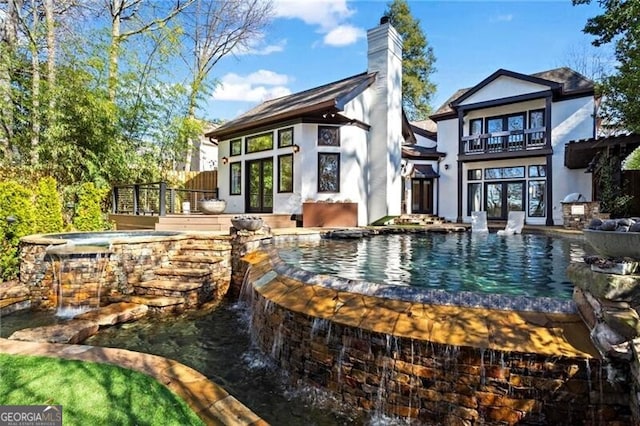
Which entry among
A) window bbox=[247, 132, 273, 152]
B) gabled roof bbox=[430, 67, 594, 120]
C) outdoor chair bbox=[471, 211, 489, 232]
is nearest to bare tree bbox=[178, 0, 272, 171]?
window bbox=[247, 132, 273, 152]

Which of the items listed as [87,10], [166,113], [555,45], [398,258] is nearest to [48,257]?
[398,258]

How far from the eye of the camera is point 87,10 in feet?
40.9

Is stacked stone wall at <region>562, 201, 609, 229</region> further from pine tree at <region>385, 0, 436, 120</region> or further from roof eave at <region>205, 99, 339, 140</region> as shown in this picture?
pine tree at <region>385, 0, 436, 120</region>

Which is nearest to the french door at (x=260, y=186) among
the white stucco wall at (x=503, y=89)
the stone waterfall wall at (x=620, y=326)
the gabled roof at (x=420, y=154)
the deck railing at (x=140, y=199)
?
the deck railing at (x=140, y=199)

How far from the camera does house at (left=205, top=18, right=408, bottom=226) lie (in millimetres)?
11781

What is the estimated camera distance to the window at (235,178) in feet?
45.7

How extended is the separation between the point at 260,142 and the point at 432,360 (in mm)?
11647

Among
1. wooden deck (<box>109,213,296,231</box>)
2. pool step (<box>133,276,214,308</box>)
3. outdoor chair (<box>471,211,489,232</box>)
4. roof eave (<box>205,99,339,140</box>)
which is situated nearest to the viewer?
pool step (<box>133,276,214,308</box>)

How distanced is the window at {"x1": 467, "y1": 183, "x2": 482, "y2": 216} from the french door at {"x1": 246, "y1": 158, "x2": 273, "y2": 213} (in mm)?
10205

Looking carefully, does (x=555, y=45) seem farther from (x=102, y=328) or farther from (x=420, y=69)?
(x=102, y=328)

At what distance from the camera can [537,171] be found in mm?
15344

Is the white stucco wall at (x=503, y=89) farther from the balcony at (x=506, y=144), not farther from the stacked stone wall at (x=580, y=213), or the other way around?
the stacked stone wall at (x=580, y=213)

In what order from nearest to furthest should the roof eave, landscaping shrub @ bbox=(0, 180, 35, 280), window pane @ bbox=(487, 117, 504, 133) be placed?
landscaping shrub @ bbox=(0, 180, 35, 280) < the roof eave < window pane @ bbox=(487, 117, 504, 133)

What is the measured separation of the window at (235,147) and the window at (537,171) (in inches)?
513
